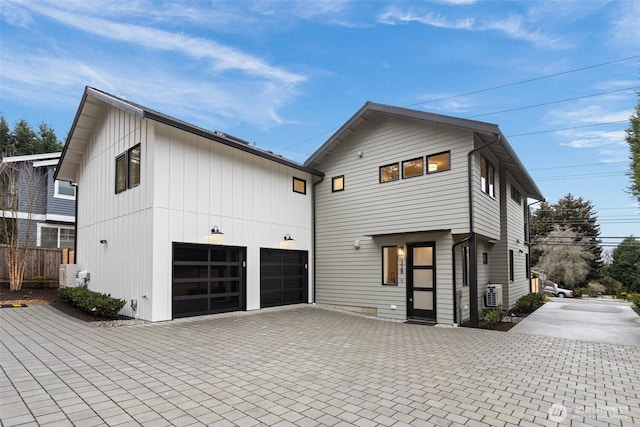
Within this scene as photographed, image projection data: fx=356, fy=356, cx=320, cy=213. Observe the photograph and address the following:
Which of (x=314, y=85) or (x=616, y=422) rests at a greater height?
(x=314, y=85)

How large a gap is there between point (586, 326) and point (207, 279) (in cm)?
1005

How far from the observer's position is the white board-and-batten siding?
8.49 metres

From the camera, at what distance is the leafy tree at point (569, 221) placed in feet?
105

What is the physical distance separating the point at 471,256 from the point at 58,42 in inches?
680

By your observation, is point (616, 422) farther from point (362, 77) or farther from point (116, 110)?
point (362, 77)

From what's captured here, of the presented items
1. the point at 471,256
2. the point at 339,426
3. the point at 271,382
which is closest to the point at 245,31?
the point at 471,256

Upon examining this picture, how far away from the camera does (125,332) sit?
707cm

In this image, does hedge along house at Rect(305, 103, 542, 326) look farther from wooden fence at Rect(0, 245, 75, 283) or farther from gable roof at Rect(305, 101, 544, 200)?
wooden fence at Rect(0, 245, 75, 283)

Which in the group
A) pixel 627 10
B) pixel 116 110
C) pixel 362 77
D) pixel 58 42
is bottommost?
pixel 116 110

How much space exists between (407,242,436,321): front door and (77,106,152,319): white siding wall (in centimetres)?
684

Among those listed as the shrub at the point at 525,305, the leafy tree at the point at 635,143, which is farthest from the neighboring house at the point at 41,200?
the leafy tree at the point at 635,143

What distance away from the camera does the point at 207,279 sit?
9375 millimetres

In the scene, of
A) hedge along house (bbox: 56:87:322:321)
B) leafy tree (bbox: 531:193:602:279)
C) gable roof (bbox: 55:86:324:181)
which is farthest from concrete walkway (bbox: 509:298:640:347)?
leafy tree (bbox: 531:193:602:279)

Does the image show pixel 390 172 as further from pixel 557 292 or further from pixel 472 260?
pixel 557 292
